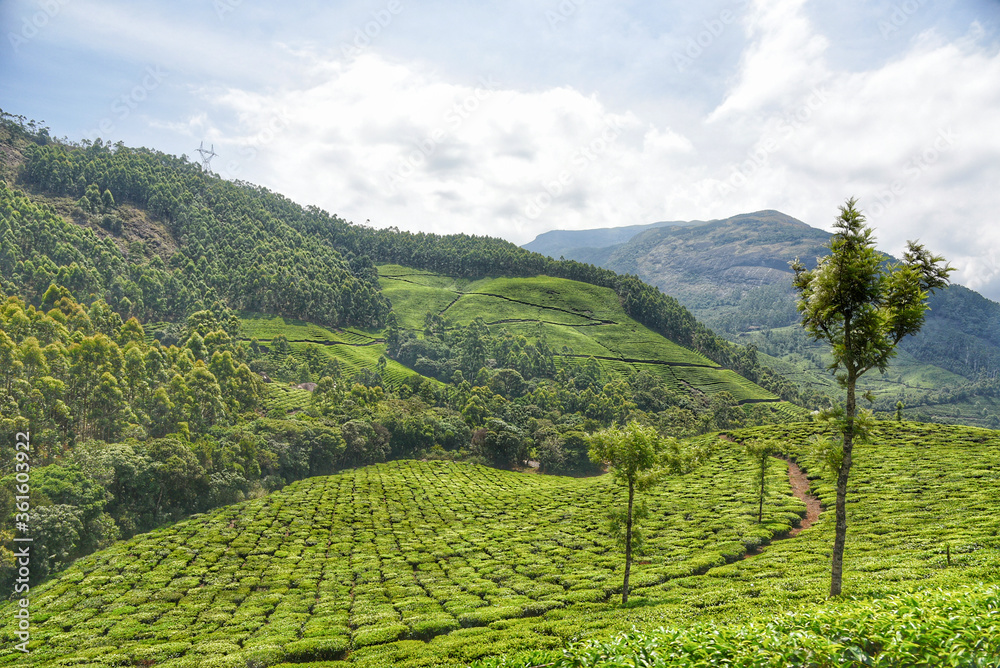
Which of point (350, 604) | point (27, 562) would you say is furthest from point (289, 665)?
point (27, 562)

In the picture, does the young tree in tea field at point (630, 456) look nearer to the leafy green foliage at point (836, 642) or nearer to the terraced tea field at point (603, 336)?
the leafy green foliage at point (836, 642)

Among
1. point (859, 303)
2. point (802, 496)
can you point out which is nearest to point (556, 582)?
point (859, 303)

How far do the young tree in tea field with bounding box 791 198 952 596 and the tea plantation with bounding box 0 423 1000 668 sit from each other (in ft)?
22.4

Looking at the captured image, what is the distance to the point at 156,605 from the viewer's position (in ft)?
107

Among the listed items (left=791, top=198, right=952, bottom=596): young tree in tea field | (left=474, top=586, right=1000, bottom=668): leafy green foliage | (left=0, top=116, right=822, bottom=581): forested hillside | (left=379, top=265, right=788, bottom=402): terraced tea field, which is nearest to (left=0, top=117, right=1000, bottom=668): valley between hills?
(left=474, top=586, right=1000, bottom=668): leafy green foliage

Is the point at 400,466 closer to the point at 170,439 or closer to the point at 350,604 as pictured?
the point at 170,439

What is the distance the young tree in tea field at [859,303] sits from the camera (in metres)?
17.5

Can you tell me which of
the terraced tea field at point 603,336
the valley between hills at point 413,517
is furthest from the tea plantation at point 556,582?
the terraced tea field at point 603,336

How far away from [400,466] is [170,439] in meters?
36.6

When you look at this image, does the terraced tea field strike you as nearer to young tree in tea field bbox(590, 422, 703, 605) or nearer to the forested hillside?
the forested hillside

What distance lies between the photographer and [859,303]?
17.9 meters

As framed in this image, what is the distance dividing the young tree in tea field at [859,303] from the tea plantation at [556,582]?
6.84 metres

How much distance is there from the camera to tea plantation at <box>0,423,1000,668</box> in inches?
417

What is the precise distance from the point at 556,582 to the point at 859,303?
26.1 m
